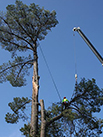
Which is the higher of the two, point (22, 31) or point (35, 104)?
point (22, 31)

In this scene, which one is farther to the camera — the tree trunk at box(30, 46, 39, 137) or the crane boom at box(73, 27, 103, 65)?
the crane boom at box(73, 27, 103, 65)

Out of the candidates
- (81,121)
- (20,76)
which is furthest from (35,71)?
(81,121)

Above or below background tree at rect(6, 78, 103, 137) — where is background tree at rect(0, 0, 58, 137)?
above

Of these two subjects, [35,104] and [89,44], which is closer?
[35,104]

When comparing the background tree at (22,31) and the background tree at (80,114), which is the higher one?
the background tree at (22,31)

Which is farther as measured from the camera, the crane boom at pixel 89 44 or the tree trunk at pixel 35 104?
the crane boom at pixel 89 44

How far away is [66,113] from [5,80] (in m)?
4.46

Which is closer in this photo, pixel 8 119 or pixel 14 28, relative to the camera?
pixel 8 119

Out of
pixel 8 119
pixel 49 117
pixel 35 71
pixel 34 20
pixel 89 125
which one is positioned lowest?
pixel 89 125

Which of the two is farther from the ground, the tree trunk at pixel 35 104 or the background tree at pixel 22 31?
the background tree at pixel 22 31

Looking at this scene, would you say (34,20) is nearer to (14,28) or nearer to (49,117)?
(14,28)

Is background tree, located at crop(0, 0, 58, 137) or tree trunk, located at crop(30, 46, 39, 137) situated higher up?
background tree, located at crop(0, 0, 58, 137)

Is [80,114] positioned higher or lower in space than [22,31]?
lower

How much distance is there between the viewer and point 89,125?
923 cm
